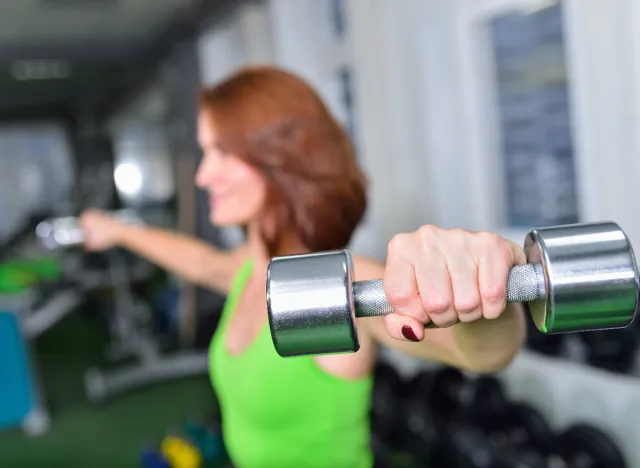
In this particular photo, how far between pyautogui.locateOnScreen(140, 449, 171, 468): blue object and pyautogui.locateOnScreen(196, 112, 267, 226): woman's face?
1.72 m

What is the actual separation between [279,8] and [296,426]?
3275 millimetres

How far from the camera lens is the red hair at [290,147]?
0.86m

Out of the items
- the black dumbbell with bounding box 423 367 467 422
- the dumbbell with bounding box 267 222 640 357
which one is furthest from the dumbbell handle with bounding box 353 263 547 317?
the black dumbbell with bounding box 423 367 467 422

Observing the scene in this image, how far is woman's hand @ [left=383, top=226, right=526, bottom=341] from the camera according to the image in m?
0.36

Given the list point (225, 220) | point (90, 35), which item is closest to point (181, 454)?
point (225, 220)

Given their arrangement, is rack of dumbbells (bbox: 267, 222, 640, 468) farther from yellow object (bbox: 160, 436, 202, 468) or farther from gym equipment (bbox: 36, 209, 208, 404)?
gym equipment (bbox: 36, 209, 208, 404)

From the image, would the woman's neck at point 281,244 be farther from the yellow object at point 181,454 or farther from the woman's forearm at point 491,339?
the yellow object at point 181,454

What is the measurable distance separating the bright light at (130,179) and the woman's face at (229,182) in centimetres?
792

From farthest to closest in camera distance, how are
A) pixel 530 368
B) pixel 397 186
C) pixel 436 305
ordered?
pixel 397 186
pixel 530 368
pixel 436 305

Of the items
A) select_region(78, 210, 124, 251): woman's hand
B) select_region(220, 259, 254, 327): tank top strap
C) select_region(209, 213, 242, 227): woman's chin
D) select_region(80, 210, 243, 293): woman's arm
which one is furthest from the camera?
select_region(78, 210, 124, 251): woman's hand

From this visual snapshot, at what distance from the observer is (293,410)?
2.69 ft

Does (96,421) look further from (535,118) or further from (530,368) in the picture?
(535,118)

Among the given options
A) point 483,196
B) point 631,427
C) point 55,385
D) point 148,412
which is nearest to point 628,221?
point 631,427

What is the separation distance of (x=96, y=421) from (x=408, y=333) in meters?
3.17
